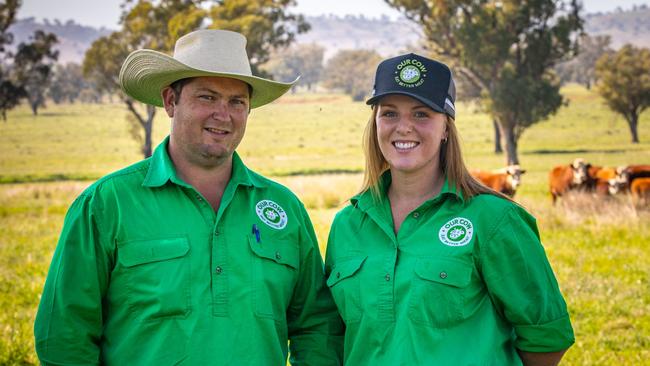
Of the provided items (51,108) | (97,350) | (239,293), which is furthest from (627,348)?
(51,108)

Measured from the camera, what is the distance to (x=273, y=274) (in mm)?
3357

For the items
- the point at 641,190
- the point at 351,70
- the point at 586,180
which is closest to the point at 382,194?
the point at 641,190

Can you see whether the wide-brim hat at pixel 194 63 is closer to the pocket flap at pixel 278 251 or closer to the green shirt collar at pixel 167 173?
the green shirt collar at pixel 167 173

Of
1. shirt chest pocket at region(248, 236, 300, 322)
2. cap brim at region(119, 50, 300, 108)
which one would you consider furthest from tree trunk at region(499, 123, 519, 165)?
shirt chest pocket at region(248, 236, 300, 322)

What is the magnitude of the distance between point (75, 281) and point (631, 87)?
49.8m

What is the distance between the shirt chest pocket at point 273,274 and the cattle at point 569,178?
16.3 meters

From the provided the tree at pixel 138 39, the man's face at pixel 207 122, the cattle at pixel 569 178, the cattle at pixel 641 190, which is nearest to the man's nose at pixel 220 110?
the man's face at pixel 207 122

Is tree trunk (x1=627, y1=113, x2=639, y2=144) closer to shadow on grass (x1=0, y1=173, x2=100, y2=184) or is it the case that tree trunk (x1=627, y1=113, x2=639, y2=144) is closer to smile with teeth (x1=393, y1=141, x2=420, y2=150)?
shadow on grass (x1=0, y1=173, x2=100, y2=184)

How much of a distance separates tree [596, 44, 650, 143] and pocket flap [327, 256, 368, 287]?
46929 millimetres

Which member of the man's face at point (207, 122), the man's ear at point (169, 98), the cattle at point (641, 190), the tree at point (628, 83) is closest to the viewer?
the man's face at point (207, 122)

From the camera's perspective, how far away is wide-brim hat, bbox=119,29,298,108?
11.1ft

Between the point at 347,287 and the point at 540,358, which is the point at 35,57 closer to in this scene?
the point at 347,287

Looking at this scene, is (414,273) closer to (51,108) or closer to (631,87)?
→ (631,87)

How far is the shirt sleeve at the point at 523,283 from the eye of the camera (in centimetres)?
302
